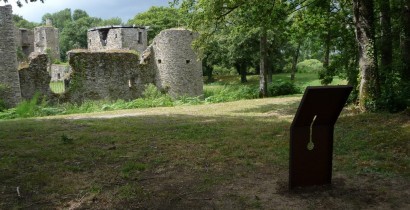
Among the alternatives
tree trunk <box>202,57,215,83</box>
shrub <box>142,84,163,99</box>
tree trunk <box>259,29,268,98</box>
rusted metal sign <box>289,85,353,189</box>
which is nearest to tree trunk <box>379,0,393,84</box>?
tree trunk <box>259,29,268,98</box>

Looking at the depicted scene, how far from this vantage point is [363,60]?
9.73m

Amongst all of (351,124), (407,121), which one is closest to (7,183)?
(351,124)

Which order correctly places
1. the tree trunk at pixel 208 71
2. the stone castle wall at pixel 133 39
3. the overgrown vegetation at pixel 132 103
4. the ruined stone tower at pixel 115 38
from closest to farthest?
the overgrown vegetation at pixel 132 103, the ruined stone tower at pixel 115 38, the stone castle wall at pixel 133 39, the tree trunk at pixel 208 71

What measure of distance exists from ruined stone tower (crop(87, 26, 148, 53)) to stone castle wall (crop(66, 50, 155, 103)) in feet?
24.4

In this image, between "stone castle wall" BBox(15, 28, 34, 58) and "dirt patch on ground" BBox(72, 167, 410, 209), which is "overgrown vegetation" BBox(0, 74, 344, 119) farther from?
"stone castle wall" BBox(15, 28, 34, 58)

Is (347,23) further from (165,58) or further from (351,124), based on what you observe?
(165,58)

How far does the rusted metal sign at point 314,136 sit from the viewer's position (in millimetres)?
4148

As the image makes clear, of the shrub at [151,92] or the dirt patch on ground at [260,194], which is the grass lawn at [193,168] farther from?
the shrub at [151,92]

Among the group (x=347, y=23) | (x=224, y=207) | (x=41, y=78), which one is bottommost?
(x=224, y=207)

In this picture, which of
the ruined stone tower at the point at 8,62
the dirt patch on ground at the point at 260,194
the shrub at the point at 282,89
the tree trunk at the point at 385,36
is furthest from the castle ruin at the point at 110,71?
the dirt patch on ground at the point at 260,194

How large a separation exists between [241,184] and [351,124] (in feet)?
15.2

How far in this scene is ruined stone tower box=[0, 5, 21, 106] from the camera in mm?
17172

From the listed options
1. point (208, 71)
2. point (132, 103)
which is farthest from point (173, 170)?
point (208, 71)

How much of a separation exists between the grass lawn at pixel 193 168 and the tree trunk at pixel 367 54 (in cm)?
A: 127
